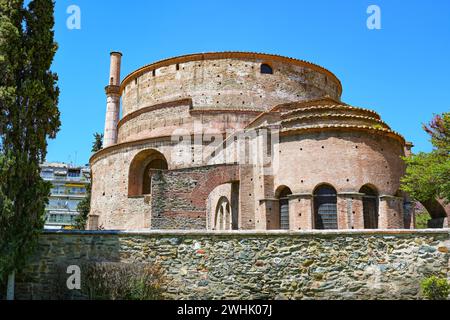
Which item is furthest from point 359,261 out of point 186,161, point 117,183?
point 117,183

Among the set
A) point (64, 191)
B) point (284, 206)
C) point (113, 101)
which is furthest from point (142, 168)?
point (64, 191)

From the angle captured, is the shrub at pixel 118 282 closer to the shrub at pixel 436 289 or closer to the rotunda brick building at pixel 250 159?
the shrub at pixel 436 289

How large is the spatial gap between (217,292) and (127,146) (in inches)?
656

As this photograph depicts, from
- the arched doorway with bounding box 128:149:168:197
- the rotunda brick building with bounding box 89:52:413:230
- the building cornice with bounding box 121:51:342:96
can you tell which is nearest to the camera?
the rotunda brick building with bounding box 89:52:413:230

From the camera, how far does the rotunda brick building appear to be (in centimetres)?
1691

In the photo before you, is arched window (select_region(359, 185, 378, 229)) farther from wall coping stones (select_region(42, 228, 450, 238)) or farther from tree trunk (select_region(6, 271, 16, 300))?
tree trunk (select_region(6, 271, 16, 300))

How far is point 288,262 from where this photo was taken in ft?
37.0

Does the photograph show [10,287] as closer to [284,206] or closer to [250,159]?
[284,206]

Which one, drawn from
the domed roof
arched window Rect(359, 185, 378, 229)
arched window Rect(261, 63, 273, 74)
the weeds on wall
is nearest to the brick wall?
the domed roof

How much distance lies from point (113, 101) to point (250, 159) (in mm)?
17813

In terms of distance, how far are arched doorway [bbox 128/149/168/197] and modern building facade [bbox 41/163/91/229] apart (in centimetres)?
3388

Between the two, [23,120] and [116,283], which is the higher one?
[23,120]

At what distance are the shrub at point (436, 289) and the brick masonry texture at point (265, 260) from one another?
356 millimetres

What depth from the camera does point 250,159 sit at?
1859 cm
